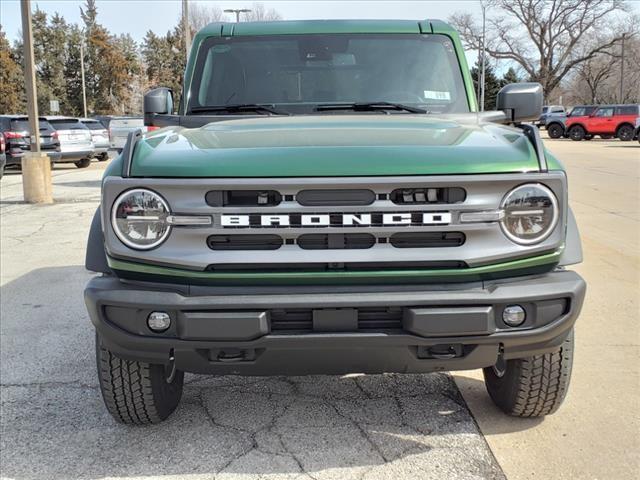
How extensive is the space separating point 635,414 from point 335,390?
5.12 feet

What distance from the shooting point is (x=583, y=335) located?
15.0 feet

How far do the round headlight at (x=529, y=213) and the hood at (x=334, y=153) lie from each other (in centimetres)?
9

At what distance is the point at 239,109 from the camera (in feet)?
12.6

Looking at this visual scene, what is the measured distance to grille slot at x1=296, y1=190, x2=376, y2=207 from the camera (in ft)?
8.14

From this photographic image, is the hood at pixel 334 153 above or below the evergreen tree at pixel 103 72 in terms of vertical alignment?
below

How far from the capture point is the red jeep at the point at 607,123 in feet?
106

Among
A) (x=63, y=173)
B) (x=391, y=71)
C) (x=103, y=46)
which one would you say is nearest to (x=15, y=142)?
(x=63, y=173)

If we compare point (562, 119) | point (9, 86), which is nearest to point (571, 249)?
point (562, 119)

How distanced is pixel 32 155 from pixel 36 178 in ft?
1.38

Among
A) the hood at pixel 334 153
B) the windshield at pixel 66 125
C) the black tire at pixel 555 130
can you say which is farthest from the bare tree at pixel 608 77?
the hood at pixel 334 153

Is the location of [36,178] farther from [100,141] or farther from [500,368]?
[100,141]

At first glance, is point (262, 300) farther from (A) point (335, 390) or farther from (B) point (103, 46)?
(B) point (103, 46)

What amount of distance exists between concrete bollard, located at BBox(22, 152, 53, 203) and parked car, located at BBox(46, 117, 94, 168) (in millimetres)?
8049

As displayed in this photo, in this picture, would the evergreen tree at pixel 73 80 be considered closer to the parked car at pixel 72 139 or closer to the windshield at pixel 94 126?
the windshield at pixel 94 126
